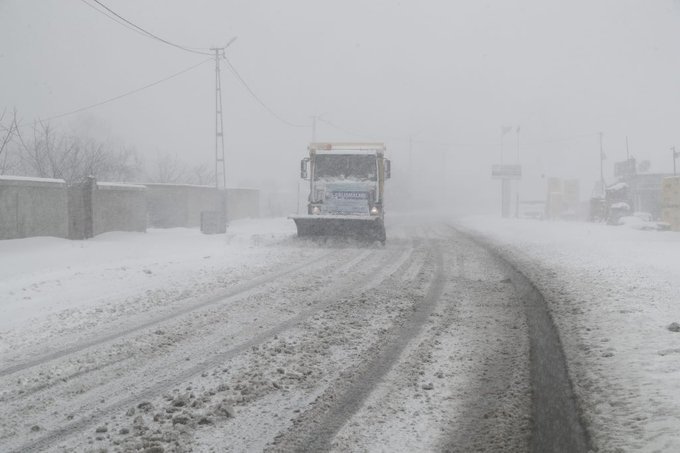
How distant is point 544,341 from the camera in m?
4.95

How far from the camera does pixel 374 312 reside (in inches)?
245

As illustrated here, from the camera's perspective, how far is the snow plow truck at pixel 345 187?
15.5 metres

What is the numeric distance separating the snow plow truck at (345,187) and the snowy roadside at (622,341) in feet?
19.2

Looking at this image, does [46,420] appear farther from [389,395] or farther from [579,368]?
[579,368]

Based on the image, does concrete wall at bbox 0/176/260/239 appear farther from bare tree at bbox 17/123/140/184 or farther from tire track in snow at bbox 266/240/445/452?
tire track in snow at bbox 266/240/445/452

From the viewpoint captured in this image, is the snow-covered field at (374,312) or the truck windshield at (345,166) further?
the truck windshield at (345,166)

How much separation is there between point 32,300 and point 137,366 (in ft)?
13.4

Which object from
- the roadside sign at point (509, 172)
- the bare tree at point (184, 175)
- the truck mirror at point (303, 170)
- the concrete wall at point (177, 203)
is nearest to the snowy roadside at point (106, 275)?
the truck mirror at point (303, 170)

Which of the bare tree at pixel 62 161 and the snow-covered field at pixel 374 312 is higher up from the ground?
the bare tree at pixel 62 161

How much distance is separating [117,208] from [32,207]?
3.88 meters

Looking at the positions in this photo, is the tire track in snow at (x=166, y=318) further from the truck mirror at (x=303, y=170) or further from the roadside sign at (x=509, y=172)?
the roadside sign at (x=509, y=172)

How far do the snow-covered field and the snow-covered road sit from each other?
0.04 m

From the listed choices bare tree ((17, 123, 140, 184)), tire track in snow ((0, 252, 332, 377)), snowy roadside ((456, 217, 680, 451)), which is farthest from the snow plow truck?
bare tree ((17, 123, 140, 184))

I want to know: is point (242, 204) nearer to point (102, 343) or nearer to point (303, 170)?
point (303, 170)
